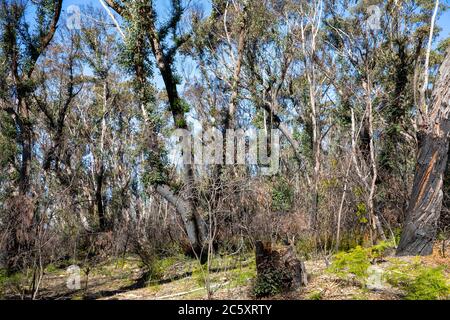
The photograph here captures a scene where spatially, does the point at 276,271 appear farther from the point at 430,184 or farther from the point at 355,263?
the point at 430,184

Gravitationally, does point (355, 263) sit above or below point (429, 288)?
above

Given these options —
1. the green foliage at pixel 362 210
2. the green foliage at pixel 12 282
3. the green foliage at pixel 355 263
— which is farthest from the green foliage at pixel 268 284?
the green foliage at pixel 12 282

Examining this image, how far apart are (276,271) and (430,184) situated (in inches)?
129

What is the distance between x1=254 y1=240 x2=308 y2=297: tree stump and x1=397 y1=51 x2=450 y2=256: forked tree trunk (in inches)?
91.1

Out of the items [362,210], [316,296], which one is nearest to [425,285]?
[316,296]

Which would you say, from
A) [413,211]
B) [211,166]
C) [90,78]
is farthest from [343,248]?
[90,78]

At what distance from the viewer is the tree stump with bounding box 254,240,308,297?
6.07 m

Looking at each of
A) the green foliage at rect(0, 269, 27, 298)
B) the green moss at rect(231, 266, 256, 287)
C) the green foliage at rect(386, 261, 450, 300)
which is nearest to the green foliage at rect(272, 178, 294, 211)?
the green moss at rect(231, 266, 256, 287)

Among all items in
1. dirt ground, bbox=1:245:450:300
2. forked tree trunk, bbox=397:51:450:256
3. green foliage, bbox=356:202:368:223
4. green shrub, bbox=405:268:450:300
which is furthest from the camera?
green foliage, bbox=356:202:368:223

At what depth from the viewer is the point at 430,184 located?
741cm

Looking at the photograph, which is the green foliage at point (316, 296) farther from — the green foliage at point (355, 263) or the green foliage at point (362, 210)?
the green foliage at point (362, 210)

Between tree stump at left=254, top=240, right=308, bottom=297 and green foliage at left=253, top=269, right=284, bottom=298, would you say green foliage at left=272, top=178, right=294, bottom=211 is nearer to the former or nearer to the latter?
tree stump at left=254, top=240, right=308, bottom=297

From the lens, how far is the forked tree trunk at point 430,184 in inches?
290
